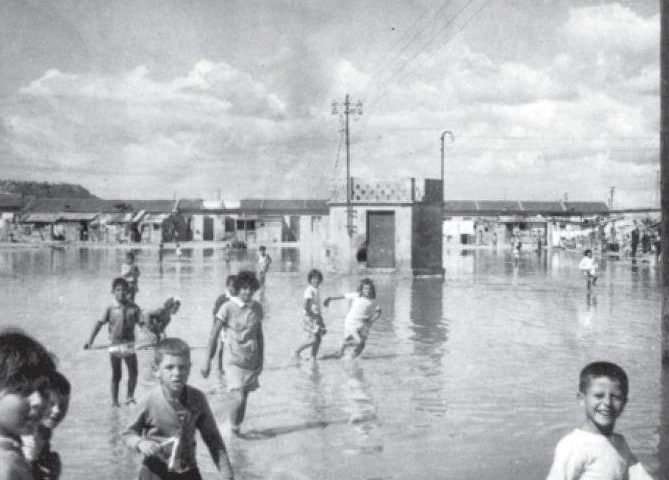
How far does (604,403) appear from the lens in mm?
3398

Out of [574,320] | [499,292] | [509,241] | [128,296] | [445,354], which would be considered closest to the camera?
[128,296]

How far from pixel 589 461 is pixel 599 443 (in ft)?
0.30

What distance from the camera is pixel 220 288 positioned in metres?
22.8

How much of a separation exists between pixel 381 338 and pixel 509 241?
191 ft

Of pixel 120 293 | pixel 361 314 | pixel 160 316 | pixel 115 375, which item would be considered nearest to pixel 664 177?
pixel 361 314

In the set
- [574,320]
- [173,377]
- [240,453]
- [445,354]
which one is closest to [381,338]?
[445,354]

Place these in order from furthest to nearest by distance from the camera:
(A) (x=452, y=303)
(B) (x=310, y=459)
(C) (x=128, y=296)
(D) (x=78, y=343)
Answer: (A) (x=452, y=303), (D) (x=78, y=343), (C) (x=128, y=296), (B) (x=310, y=459)

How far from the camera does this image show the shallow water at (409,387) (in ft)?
21.0

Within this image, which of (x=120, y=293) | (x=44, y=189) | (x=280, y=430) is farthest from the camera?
(x=44, y=189)

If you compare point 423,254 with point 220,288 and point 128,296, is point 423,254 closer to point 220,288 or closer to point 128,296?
point 220,288

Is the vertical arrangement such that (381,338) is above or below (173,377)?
below

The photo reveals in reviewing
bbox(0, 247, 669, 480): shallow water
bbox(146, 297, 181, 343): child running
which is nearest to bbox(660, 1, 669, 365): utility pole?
bbox(0, 247, 669, 480): shallow water

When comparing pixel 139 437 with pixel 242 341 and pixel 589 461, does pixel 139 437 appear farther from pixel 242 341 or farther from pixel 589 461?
pixel 242 341

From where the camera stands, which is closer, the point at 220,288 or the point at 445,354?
the point at 445,354
